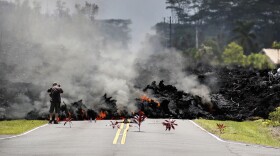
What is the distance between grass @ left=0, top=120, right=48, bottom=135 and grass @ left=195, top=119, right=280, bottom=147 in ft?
28.1

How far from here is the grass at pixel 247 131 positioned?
1039 inches

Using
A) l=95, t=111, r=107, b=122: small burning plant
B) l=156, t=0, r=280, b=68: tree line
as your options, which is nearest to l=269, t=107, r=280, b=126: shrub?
l=95, t=111, r=107, b=122: small burning plant

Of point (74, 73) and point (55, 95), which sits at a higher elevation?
point (74, 73)

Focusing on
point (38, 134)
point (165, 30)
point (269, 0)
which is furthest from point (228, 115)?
point (165, 30)

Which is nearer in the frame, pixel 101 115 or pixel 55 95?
pixel 55 95

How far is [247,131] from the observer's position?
1209 inches

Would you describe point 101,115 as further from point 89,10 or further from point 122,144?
point 89,10

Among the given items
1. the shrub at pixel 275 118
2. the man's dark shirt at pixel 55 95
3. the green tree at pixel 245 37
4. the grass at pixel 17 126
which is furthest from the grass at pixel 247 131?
the green tree at pixel 245 37

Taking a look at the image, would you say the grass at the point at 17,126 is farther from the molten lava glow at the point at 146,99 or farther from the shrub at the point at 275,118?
the shrub at the point at 275,118

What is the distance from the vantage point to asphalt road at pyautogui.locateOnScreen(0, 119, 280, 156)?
18312 mm

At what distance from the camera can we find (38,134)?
24.5m

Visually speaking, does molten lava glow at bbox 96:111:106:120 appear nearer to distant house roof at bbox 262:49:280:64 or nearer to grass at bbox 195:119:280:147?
grass at bbox 195:119:280:147

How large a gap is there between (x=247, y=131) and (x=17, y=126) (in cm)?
1171

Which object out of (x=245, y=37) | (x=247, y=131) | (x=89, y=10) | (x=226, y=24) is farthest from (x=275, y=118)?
(x=226, y=24)
